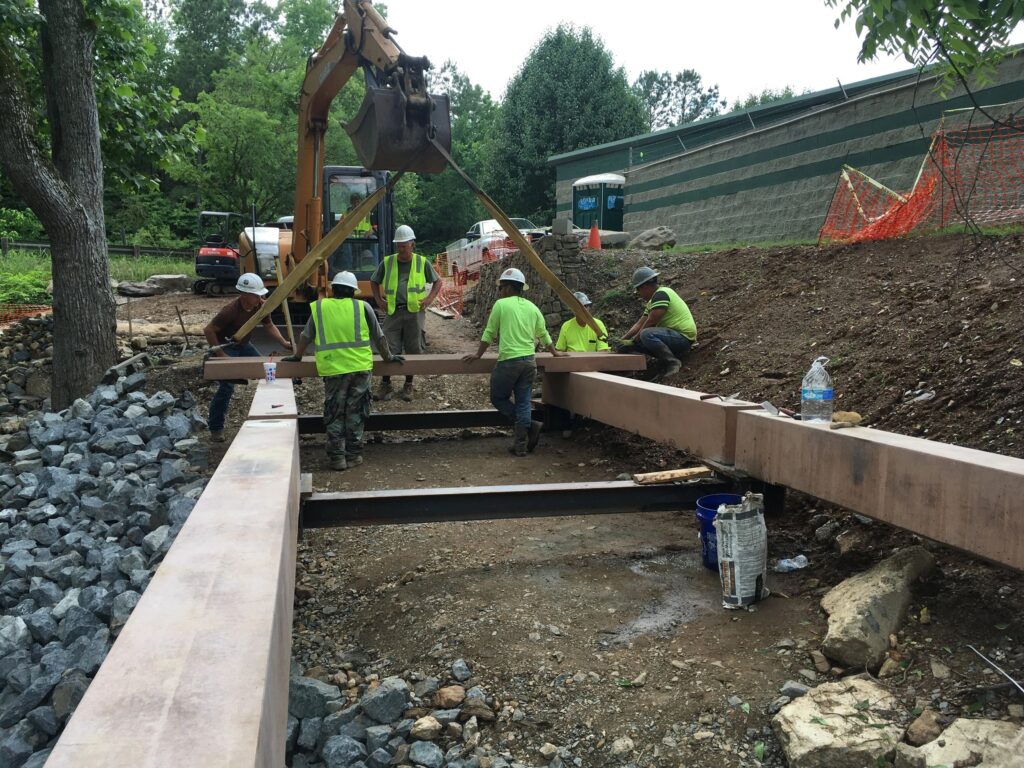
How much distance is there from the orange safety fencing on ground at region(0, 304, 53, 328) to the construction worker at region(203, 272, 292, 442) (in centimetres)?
806

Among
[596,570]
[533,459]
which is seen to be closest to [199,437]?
[533,459]

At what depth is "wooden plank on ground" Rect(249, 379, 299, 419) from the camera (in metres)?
5.40

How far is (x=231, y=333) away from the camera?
8539 mm

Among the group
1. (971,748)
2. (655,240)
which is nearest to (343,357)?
(971,748)

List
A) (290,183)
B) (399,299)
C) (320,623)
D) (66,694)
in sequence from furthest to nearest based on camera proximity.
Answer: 1. (290,183)
2. (399,299)
3. (320,623)
4. (66,694)

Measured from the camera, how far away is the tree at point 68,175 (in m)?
8.81

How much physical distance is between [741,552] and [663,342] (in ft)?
15.4

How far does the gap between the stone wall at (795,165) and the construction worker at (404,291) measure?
552 centimetres

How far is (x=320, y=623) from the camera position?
433 centimetres

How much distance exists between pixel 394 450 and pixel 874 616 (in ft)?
17.5

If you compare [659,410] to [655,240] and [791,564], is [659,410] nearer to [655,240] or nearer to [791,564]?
[791,564]

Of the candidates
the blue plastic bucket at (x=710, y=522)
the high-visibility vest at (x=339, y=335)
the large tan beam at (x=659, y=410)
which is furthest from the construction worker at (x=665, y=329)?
the blue plastic bucket at (x=710, y=522)

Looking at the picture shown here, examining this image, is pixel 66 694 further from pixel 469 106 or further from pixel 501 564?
pixel 469 106

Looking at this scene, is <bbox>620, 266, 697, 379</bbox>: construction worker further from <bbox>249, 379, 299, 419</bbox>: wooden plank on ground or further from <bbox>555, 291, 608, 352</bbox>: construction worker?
<bbox>249, 379, 299, 419</bbox>: wooden plank on ground
